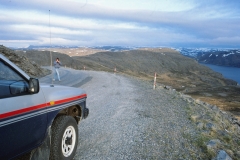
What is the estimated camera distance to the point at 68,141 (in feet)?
15.0

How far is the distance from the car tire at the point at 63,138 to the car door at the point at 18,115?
329 millimetres

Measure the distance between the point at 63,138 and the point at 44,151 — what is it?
49 cm

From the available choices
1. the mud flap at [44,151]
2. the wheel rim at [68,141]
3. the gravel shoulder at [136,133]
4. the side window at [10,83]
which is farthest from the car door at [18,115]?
the gravel shoulder at [136,133]

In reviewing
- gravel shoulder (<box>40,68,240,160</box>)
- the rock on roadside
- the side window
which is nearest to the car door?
the side window

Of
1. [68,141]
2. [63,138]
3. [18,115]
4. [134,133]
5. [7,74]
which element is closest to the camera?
[18,115]

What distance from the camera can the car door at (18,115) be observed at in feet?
9.90

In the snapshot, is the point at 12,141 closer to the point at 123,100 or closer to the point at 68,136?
the point at 68,136

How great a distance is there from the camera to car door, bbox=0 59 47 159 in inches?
119

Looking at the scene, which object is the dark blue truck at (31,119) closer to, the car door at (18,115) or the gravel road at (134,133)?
the car door at (18,115)

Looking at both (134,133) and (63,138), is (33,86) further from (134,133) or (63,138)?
(134,133)

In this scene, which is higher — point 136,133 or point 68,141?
point 68,141

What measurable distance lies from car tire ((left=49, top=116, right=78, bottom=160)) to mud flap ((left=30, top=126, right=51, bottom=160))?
4.5 inches

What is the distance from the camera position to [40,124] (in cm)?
372

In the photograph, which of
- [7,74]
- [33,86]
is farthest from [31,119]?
[7,74]
